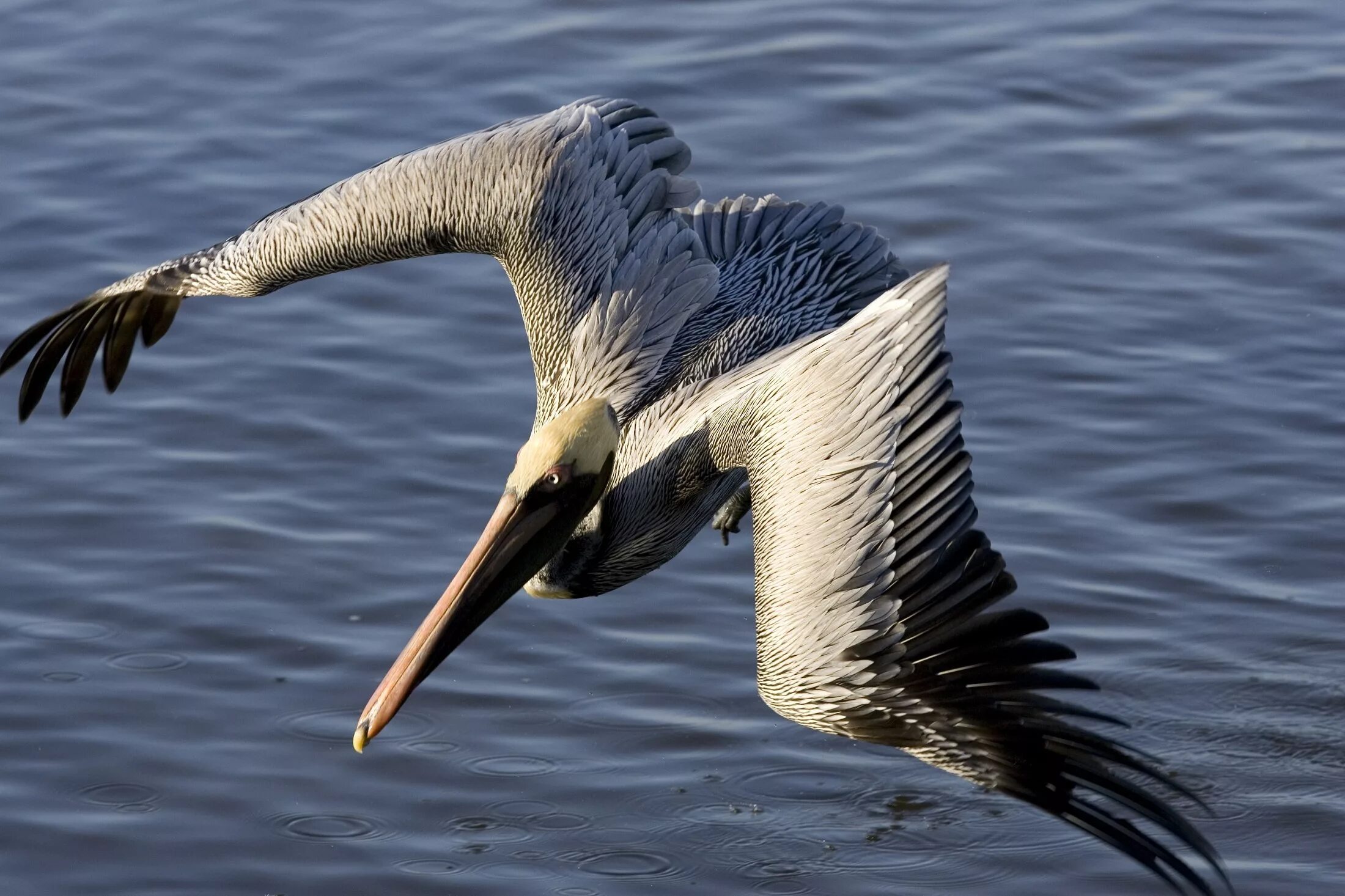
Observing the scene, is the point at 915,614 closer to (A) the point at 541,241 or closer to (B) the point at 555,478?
(B) the point at 555,478

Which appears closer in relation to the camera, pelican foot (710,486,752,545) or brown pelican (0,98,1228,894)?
brown pelican (0,98,1228,894)

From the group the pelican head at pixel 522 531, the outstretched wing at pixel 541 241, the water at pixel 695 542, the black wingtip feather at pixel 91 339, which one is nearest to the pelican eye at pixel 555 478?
the pelican head at pixel 522 531

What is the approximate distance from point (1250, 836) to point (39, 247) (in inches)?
247

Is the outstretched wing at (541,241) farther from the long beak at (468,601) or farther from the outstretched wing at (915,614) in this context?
the outstretched wing at (915,614)

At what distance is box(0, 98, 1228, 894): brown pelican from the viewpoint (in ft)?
17.7

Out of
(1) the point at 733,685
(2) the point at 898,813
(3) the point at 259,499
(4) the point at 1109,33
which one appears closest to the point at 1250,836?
(2) the point at 898,813

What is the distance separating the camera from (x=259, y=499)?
8.93 meters

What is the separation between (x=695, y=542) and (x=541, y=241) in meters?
2.09

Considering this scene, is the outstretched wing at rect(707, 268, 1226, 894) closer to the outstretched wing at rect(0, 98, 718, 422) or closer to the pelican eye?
the pelican eye

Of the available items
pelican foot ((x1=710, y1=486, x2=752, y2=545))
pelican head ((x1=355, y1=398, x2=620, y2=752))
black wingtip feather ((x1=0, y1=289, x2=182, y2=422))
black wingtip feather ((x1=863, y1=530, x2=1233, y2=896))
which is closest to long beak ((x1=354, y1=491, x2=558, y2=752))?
pelican head ((x1=355, y1=398, x2=620, y2=752))

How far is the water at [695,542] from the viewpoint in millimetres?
7410

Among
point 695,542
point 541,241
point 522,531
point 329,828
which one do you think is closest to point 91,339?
point 541,241

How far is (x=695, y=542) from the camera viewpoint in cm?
878

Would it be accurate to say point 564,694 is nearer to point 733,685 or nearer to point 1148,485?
point 733,685
